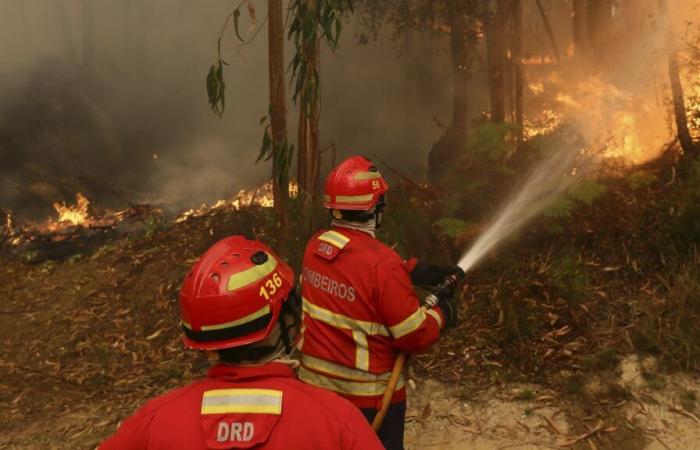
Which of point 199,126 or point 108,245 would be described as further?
point 199,126

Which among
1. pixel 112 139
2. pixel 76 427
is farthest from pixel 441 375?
pixel 112 139

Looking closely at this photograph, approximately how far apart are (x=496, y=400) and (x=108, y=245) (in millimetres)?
7150

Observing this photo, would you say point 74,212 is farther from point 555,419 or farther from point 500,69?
point 555,419

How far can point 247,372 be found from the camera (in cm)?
171

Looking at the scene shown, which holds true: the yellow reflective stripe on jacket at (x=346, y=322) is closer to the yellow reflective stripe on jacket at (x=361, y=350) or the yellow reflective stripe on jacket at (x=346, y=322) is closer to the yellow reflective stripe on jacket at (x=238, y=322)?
the yellow reflective stripe on jacket at (x=361, y=350)

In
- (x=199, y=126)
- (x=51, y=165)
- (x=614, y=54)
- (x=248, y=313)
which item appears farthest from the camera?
(x=199, y=126)

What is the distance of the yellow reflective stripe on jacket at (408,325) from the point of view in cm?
295

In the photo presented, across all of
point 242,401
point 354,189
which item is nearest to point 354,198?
point 354,189

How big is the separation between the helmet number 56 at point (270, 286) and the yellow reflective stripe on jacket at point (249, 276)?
0.02m

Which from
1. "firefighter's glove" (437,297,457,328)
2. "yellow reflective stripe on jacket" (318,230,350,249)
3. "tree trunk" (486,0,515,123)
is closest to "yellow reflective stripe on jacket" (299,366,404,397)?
"firefighter's glove" (437,297,457,328)

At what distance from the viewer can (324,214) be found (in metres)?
7.05

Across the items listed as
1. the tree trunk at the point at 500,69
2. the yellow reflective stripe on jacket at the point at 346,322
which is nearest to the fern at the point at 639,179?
the tree trunk at the point at 500,69

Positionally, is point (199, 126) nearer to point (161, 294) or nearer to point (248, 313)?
point (161, 294)

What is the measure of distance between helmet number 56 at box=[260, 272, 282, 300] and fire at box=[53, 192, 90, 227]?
33.2ft
